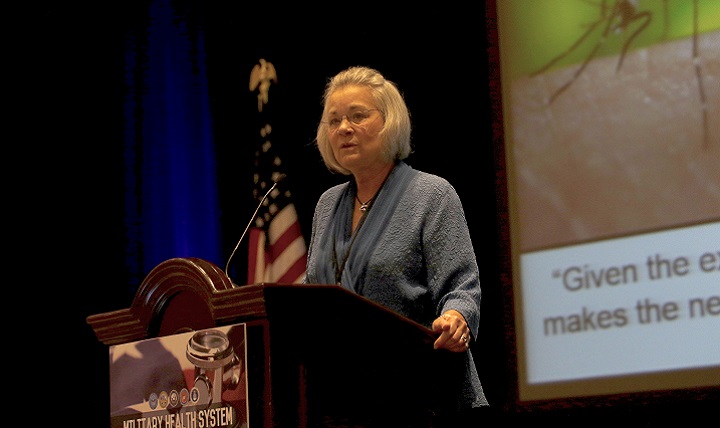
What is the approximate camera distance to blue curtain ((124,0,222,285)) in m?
4.66

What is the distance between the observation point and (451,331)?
67.8 inches

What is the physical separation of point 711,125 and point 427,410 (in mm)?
1450

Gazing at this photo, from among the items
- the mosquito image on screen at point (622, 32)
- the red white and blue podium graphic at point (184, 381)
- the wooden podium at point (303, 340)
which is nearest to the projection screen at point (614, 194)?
the mosquito image on screen at point (622, 32)

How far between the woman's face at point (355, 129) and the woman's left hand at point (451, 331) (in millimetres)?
489

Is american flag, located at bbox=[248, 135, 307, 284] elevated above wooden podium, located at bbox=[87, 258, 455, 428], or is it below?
above

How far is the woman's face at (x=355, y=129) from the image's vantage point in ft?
6.97

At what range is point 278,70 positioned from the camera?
14.2 ft

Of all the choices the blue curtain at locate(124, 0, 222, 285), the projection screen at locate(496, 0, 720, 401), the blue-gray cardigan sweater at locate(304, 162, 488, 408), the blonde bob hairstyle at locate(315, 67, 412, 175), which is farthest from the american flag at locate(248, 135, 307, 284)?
the blue-gray cardigan sweater at locate(304, 162, 488, 408)

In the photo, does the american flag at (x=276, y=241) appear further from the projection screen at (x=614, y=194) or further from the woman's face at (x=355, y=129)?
the woman's face at (x=355, y=129)

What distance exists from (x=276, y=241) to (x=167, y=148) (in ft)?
3.15

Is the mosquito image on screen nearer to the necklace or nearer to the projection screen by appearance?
the projection screen

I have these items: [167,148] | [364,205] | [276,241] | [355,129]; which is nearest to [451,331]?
[364,205]

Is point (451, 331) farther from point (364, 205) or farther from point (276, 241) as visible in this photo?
point (276, 241)

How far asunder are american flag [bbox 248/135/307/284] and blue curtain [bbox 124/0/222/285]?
45 centimetres
